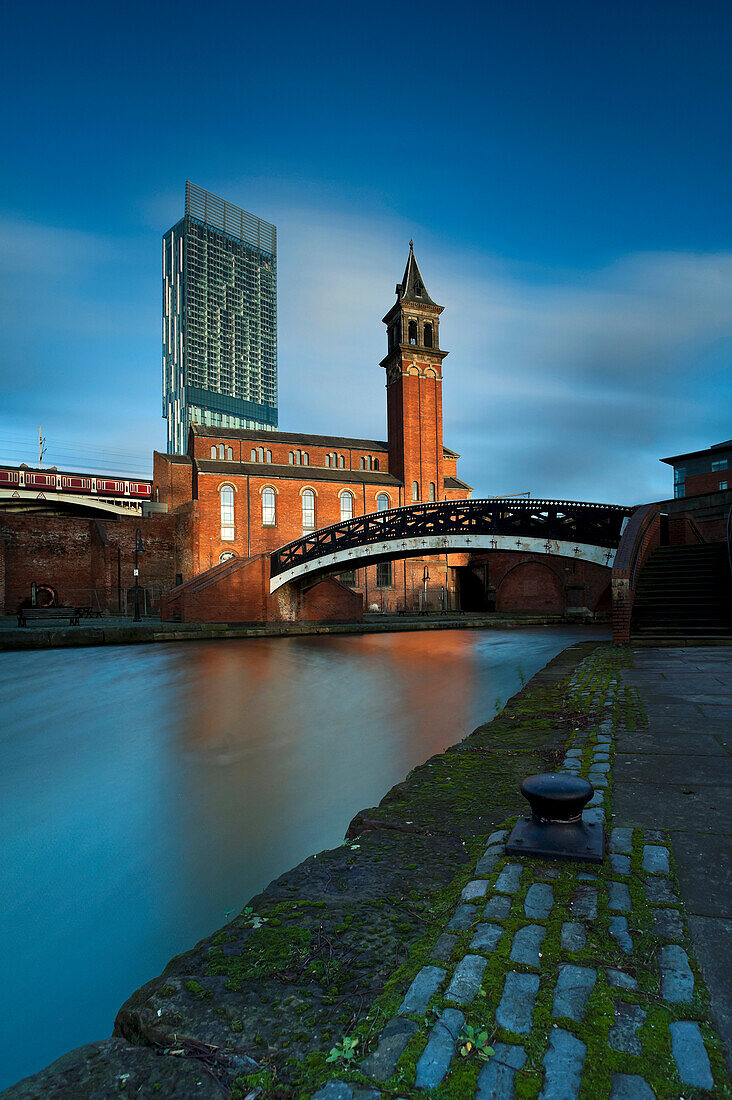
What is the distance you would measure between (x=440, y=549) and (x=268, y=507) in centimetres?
1627

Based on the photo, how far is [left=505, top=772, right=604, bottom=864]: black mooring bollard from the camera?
6.88ft

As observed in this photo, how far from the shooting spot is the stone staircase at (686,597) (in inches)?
397

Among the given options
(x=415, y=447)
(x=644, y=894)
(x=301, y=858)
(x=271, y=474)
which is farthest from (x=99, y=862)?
(x=415, y=447)

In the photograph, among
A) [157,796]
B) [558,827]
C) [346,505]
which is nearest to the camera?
[558,827]

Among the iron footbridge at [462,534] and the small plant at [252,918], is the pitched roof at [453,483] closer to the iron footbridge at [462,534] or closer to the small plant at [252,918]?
the iron footbridge at [462,534]

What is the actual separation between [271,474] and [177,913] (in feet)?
112

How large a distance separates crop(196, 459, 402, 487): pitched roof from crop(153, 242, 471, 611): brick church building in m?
0.07

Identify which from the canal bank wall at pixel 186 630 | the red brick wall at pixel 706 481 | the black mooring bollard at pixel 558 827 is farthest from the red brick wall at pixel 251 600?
the black mooring bollard at pixel 558 827

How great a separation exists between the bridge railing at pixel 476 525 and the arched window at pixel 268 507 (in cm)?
889

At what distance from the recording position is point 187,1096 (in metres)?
1.20

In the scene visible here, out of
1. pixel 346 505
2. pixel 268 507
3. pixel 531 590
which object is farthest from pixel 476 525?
pixel 268 507

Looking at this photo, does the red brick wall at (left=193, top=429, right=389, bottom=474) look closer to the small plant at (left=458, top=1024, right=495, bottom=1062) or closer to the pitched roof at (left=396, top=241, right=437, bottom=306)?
the pitched roof at (left=396, top=241, right=437, bottom=306)

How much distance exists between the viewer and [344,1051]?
1.28 m

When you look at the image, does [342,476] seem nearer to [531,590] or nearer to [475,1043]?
[531,590]
